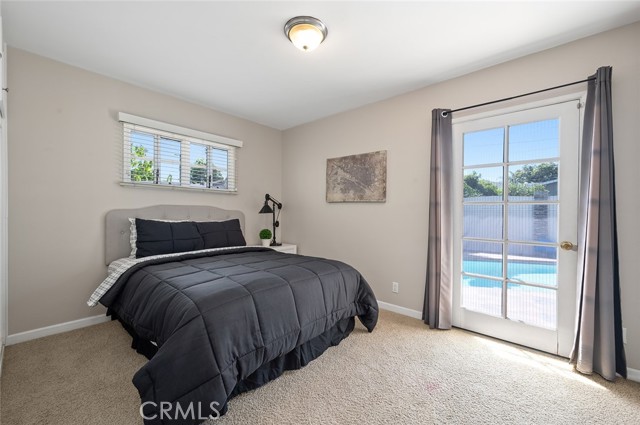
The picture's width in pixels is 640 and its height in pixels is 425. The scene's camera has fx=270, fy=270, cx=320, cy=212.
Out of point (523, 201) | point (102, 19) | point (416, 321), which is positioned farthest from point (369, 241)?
point (102, 19)

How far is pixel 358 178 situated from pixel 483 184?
1377mm

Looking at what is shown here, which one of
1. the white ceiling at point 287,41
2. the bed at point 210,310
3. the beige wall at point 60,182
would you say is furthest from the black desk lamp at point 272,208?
the white ceiling at point 287,41

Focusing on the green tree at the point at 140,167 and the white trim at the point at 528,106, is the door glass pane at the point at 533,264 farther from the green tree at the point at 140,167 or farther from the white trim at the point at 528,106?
the green tree at the point at 140,167

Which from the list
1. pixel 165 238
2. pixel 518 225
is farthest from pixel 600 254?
pixel 165 238

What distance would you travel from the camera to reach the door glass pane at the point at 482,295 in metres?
2.42

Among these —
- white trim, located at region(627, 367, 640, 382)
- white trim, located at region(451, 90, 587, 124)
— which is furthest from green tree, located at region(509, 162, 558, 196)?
white trim, located at region(627, 367, 640, 382)

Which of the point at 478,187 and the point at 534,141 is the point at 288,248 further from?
the point at 534,141

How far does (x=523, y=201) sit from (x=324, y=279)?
1809mm

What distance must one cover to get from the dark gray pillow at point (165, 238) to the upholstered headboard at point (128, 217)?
8.3 inches

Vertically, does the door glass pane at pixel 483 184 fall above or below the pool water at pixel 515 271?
above

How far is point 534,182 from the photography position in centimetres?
224

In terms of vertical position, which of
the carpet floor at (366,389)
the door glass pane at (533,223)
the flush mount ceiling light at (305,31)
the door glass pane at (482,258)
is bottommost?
the carpet floor at (366,389)

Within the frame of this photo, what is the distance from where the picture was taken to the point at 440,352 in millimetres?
2197

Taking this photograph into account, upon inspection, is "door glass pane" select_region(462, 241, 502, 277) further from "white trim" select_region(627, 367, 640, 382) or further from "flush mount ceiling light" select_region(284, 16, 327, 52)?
"flush mount ceiling light" select_region(284, 16, 327, 52)
